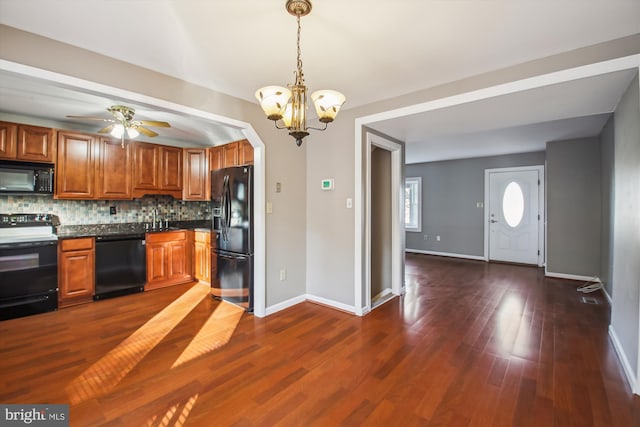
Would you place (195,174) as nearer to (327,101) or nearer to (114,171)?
(114,171)

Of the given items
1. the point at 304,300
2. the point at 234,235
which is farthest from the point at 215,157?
the point at 304,300

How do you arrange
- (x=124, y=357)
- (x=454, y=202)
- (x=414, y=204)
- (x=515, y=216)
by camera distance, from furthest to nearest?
(x=414, y=204), (x=454, y=202), (x=515, y=216), (x=124, y=357)

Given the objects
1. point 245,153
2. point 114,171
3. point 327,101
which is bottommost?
point 114,171

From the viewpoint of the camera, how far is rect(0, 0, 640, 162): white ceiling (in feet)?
5.60

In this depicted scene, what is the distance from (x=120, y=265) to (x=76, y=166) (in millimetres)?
1393

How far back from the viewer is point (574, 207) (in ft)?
16.2

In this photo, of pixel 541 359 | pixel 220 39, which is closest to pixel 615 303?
pixel 541 359

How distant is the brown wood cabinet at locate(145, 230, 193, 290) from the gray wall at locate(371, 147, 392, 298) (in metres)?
2.90

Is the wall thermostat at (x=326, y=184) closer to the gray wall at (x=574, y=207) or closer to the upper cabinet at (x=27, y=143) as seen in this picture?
the upper cabinet at (x=27, y=143)

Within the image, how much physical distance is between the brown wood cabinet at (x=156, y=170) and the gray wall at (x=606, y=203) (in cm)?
604

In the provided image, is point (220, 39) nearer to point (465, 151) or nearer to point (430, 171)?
point (465, 151)

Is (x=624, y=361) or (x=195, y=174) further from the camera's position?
(x=195, y=174)

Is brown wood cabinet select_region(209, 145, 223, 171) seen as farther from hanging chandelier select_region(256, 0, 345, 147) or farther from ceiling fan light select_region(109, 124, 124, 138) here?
hanging chandelier select_region(256, 0, 345, 147)

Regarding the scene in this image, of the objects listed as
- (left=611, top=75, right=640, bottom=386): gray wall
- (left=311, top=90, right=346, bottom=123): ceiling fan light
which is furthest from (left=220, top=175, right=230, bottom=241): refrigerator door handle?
(left=611, top=75, right=640, bottom=386): gray wall
